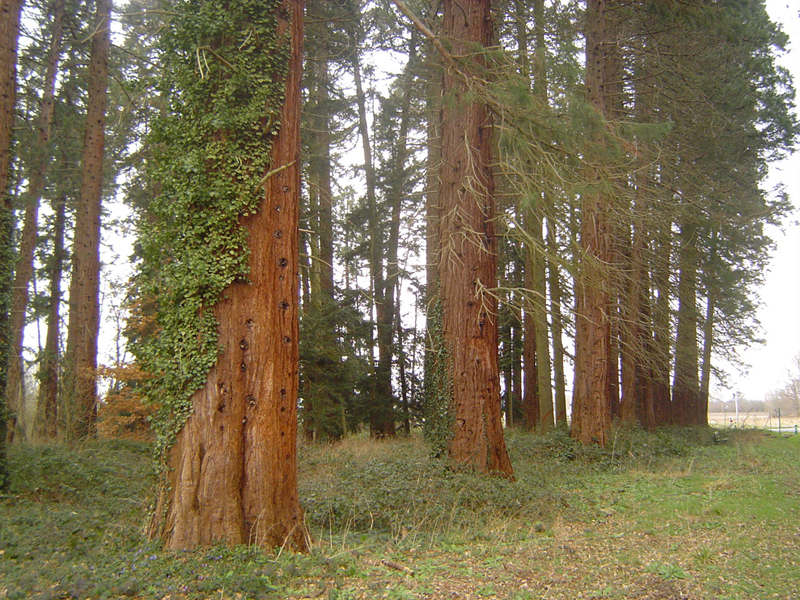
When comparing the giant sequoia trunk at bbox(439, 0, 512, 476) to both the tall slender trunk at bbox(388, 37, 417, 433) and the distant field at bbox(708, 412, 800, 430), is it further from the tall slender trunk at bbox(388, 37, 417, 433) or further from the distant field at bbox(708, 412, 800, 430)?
the distant field at bbox(708, 412, 800, 430)

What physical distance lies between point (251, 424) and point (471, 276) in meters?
4.65

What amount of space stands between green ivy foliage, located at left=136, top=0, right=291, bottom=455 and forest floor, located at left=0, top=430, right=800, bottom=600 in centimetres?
137

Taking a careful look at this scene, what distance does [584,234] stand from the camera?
41.6 feet

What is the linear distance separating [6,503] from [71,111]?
10.5 metres

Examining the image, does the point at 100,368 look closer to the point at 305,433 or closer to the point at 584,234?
the point at 305,433

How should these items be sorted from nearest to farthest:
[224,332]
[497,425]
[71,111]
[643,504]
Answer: [224,332] → [643,504] → [497,425] → [71,111]

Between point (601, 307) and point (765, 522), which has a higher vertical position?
point (601, 307)

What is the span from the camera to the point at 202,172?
5559mm

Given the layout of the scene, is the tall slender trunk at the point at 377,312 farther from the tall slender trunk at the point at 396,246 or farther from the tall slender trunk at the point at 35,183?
the tall slender trunk at the point at 35,183

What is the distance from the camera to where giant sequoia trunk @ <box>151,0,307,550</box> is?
5.16 m

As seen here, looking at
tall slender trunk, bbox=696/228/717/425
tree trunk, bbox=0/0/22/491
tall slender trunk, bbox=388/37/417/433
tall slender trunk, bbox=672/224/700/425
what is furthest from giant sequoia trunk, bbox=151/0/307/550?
tall slender trunk, bbox=696/228/717/425

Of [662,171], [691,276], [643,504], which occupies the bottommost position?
[643,504]

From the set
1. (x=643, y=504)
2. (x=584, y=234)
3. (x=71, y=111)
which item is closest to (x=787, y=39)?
(x=584, y=234)

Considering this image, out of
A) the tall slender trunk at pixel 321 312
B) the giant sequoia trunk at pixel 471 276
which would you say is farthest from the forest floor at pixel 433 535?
the tall slender trunk at pixel 321 312
